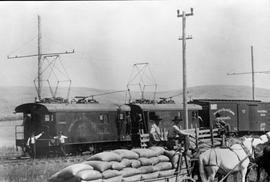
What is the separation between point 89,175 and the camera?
8.73 metres

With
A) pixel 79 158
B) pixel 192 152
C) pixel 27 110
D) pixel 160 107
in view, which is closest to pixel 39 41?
Result: pixel 27 110

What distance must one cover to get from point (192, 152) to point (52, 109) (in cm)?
1208

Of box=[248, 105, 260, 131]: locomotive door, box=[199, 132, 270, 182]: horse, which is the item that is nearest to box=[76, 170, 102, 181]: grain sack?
box=[199, 132, 270, 182]: horse

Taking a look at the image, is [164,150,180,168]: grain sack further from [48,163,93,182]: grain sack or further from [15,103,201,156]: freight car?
[15,103,201,156]: freight car

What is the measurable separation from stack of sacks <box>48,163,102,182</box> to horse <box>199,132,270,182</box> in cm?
278

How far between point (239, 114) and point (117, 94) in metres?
71.8

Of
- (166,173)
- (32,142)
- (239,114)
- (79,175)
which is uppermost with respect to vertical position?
(79,175)

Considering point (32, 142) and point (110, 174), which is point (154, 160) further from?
point (32, 142)

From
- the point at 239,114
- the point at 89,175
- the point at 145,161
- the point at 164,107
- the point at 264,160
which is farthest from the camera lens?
the point at 239,114

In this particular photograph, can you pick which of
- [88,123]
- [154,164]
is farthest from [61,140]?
[154,164]

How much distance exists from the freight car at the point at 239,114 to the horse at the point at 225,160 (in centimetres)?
1863

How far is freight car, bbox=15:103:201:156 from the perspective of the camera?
22109 millimetres

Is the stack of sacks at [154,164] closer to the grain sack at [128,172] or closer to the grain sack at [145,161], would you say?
the grain sack at [145,161]

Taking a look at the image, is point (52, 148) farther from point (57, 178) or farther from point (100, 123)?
point (57, 178)
